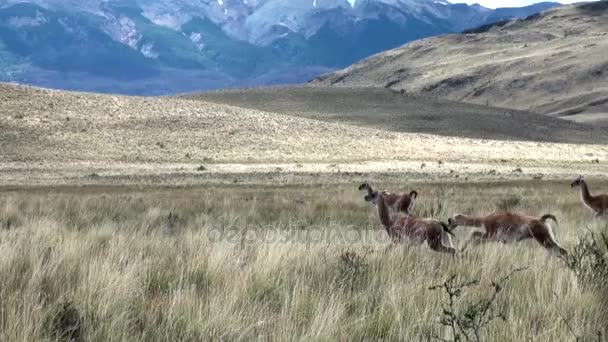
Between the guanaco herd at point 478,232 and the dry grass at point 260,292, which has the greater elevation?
the guanaco herd at point 478,232

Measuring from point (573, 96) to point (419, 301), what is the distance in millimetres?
166386

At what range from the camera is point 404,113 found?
95688mm

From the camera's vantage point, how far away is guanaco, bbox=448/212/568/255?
8367 mm

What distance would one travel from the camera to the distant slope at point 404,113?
86000mm

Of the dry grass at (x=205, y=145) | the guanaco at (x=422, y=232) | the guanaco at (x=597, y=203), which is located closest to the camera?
the guanaco at (x=422, y=232)

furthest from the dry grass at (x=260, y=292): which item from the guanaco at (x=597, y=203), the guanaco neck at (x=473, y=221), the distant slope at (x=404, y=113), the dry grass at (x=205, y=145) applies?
the distant slope at (x=404, y=113)

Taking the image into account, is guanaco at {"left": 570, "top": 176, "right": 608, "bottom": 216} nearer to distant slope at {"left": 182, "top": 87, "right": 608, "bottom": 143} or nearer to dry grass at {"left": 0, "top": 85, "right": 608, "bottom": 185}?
dry grass at {"left": 0, "top": 85, "right": 608, "bottom": 185}

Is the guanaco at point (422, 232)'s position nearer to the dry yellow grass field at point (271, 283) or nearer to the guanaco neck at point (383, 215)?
the dry yellow grass field at point (271, 283)

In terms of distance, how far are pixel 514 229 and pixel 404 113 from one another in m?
88.0

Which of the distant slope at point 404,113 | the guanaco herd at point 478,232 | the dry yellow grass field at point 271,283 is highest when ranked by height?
the distant slope at point 404,113

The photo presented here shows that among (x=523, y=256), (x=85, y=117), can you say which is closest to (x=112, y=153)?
(x=85, y=117)

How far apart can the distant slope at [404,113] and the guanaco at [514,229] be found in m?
74.2

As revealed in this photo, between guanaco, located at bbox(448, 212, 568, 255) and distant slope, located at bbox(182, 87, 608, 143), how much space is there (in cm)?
7421

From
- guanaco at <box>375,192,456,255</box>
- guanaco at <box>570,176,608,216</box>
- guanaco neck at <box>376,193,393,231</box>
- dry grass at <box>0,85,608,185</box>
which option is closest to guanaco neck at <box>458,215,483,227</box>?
guanaco neck at <box>376,193,393,231</box>
